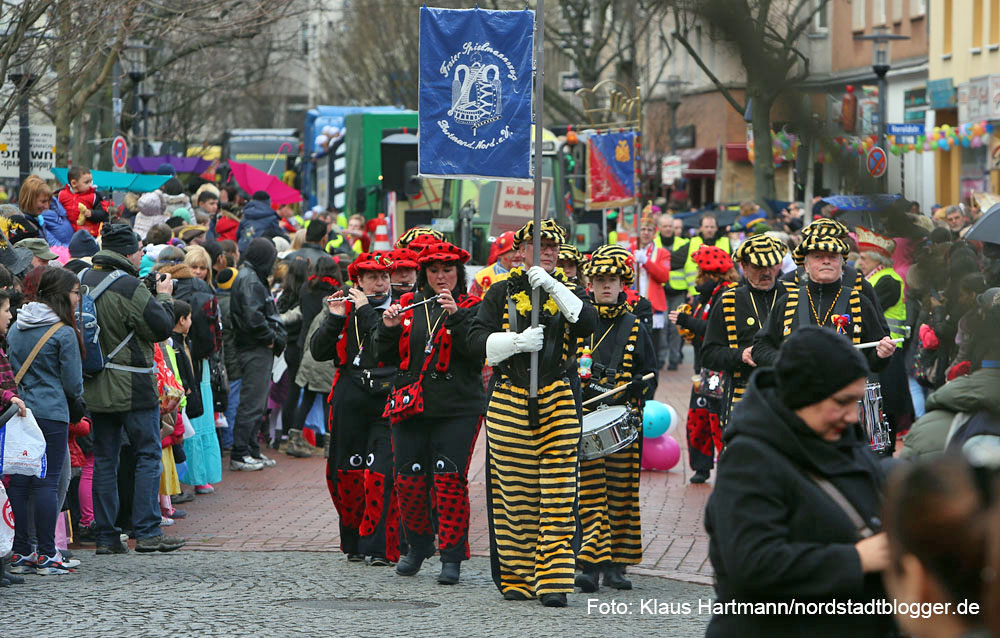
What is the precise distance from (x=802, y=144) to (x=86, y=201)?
43.8 ft

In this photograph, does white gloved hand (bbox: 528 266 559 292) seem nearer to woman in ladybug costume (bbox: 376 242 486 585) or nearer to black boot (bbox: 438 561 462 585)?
woman in ladybug costume (bbox: 376 242 486 585)

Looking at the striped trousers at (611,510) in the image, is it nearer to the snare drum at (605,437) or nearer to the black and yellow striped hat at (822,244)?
the snare drum at (605,437)

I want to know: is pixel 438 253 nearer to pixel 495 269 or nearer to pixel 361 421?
pixel 361 421

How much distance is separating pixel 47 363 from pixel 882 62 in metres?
7.00

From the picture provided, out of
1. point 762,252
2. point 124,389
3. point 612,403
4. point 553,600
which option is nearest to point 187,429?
point 124,389

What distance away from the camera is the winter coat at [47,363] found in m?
7.98

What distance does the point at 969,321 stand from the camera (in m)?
1.36

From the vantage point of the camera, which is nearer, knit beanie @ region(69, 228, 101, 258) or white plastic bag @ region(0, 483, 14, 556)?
white plastic bag @ region(0, 483, 14, 556)

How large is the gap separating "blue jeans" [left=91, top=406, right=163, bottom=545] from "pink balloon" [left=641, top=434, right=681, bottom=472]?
468 cm

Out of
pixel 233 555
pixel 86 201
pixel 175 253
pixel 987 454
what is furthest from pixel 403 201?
pixel 987 454

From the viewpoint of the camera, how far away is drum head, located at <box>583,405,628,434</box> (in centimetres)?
770

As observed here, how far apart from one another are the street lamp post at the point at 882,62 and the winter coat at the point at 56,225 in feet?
36.9

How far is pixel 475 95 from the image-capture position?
8.11 meters

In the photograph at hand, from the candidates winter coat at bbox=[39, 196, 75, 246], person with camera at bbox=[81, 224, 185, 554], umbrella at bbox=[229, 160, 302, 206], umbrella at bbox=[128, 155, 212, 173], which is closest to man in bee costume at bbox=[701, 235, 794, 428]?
person with camera at bbox=[81, 224, 185, 554]
